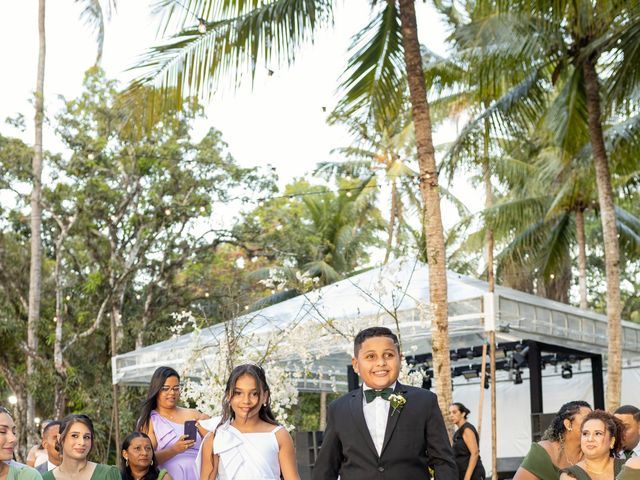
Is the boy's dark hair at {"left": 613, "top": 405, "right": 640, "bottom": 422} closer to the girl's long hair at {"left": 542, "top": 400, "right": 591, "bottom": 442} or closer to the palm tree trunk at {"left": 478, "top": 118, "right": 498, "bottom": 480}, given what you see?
the girl's long hair at {"left": 542, "top": 400, "right": 591, "bottom": 442}

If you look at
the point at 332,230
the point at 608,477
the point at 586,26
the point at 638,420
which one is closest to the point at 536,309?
the point at 586,26

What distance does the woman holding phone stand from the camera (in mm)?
6832

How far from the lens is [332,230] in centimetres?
3234

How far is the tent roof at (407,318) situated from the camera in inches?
501

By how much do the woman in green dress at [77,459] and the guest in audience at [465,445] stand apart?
5853mm

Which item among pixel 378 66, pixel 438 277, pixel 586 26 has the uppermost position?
pixel 586 26

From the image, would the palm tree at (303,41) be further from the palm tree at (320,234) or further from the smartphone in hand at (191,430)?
the palm tree at (320,234)

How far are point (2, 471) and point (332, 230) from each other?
2720cm

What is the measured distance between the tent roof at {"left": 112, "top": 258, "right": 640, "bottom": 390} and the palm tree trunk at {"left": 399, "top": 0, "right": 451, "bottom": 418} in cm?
112

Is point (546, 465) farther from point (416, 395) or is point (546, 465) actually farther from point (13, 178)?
point (13, 178)

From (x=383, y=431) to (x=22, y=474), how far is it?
6.54 feet

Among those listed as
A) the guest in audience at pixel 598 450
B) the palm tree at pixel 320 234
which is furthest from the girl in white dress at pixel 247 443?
the palm tree at pixel 320 234

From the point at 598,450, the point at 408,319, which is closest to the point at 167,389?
the point at 598,450

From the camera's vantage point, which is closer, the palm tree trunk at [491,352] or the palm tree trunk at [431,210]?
the palm tree trunk at [431,210]
